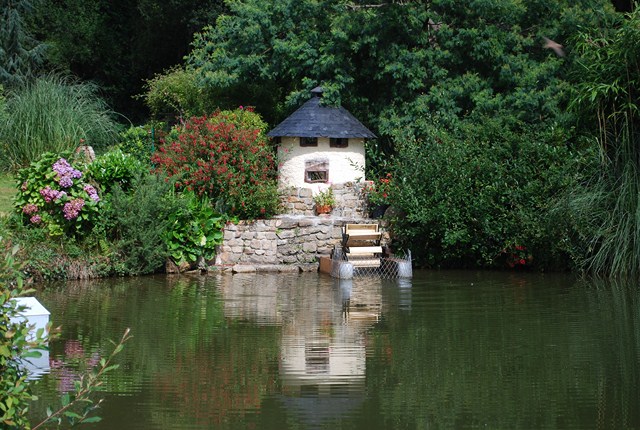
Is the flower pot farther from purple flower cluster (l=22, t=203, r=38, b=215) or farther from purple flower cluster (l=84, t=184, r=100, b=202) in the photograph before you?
purple flower cluster (l=22, t=203, r=38, b=215)

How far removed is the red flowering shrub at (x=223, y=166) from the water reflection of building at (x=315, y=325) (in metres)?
1.68

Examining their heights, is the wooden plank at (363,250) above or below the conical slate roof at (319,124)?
below

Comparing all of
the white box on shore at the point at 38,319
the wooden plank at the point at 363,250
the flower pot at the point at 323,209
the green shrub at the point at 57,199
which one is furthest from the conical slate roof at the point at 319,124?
the white box on shore at the point at 38,319

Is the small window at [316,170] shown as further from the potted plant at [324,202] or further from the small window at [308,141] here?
the potted plant at [324,202]

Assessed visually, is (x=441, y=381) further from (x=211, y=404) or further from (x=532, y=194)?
(x=532, y=194)

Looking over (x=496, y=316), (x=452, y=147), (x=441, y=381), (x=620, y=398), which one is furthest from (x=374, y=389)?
(x=452, y=147)

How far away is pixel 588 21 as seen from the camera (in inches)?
878

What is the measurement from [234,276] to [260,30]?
645 centimetres

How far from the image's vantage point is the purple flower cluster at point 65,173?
61.0 feet

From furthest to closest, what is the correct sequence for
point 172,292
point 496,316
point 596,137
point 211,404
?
point 596,137, point 172,292, point 496,316, point 211,404

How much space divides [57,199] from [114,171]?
1360mm

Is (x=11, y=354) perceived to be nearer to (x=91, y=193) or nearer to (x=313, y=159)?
(x=91, y=193)

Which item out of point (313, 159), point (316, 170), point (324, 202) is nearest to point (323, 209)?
point (324, 202)

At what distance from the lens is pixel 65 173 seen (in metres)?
18.7
